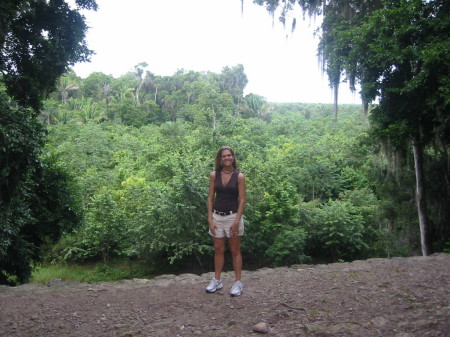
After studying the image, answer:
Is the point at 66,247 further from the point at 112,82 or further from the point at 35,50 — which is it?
the point at 112,82

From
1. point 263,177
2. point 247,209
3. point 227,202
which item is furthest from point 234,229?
point 263,177

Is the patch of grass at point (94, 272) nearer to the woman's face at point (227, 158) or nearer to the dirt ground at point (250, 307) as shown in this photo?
the dirt ground at point (250, 307)

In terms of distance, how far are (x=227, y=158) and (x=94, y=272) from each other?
1422 cm

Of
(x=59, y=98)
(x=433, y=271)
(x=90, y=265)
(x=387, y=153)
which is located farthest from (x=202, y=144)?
(x=59, y=98)

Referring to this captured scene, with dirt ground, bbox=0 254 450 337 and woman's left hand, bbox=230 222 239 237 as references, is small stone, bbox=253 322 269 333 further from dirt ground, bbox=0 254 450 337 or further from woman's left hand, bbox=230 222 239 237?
woman's left hand, bbox=230 222 239 237

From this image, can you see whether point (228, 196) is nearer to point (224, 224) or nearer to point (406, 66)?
point (224, 224)

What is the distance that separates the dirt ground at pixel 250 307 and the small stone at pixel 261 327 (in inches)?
0.8

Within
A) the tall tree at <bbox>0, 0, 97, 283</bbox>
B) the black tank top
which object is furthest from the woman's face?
the tall tree at <bbox>0, 0, 97, 283</bbox>

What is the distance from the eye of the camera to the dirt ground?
9.23ft

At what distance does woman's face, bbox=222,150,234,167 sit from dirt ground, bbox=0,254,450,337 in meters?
1.43

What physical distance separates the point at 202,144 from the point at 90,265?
33.3ft

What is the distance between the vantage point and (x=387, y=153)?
433 inches

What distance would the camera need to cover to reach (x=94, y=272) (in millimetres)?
15469

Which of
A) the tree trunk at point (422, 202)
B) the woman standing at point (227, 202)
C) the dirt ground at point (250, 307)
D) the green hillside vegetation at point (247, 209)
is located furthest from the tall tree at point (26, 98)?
the tree trunk at point (422, 202)
